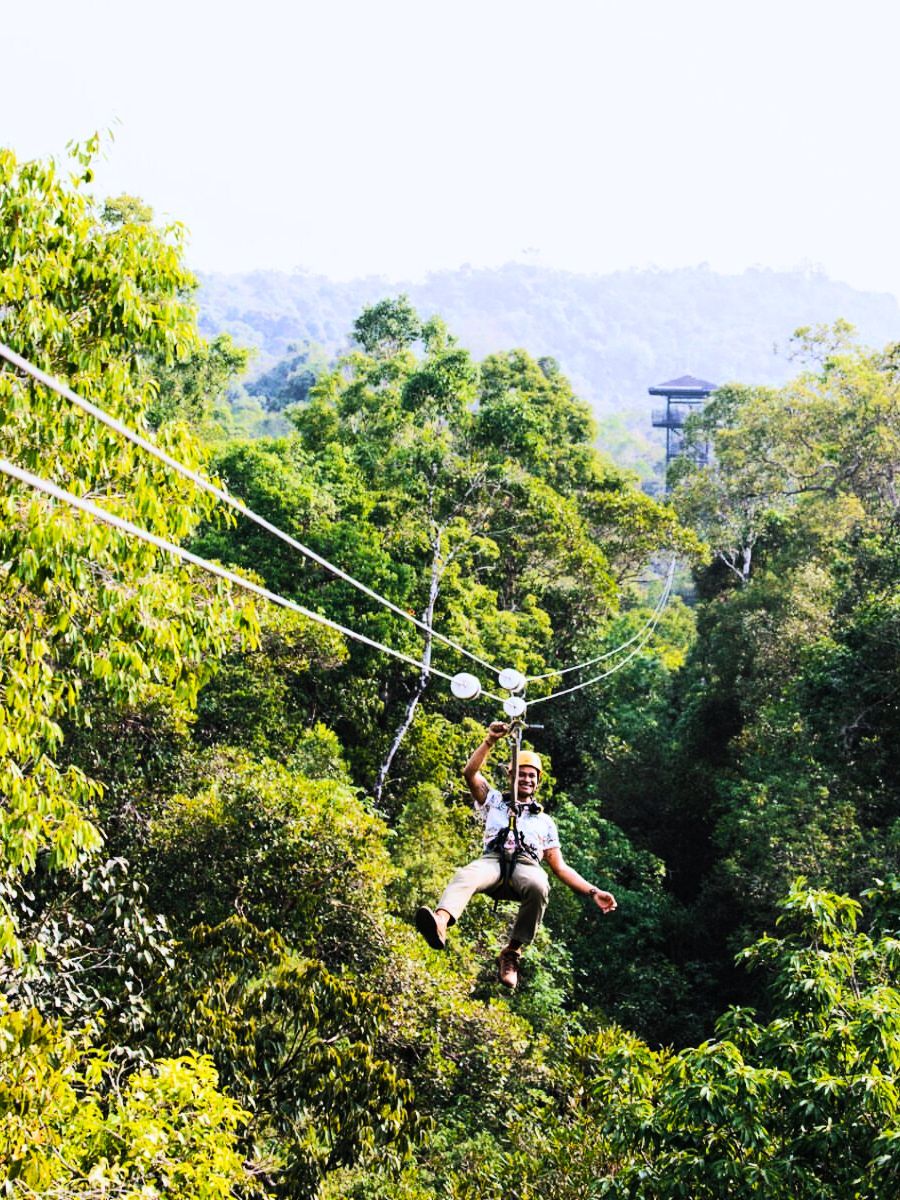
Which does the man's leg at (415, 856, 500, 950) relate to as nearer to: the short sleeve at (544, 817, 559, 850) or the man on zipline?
the man on zipline

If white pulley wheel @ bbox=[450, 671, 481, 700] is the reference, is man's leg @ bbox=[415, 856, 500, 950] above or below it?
below

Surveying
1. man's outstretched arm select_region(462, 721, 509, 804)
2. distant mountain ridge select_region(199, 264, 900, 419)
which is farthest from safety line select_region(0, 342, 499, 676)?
distant mountain ridge select_region(199, 264, 900, 419)

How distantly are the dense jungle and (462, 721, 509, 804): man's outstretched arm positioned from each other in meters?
1.12

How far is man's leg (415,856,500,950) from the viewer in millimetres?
4711

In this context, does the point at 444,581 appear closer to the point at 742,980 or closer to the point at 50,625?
the point at 742,980

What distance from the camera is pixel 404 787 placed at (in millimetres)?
14961

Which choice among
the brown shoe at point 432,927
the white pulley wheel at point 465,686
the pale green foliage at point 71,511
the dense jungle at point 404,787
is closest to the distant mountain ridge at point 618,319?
the dense jungle at point 404,787

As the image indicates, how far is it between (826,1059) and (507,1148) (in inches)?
157

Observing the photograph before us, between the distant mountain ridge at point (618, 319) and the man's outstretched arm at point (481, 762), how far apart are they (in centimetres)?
15994

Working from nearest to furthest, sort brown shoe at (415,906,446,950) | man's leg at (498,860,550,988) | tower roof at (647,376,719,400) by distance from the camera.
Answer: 1. brown shoe at (415,906,446,950)
2. man's leg at (498,860,550,988)
3. tower roof at (647,376,719,400)

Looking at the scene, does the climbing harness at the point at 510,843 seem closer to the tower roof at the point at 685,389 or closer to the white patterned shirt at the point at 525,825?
the white patterned shirt at the point at 525,825

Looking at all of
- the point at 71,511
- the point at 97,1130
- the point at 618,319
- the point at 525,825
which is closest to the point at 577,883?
the point at 525,825

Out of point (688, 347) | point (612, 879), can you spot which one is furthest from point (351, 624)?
point (688, 347)

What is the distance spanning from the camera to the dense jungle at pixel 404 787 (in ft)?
17.5
